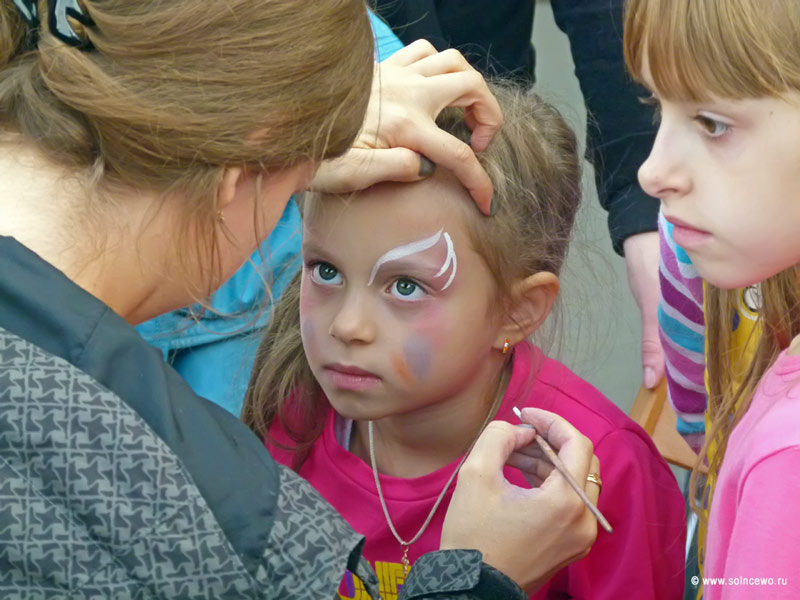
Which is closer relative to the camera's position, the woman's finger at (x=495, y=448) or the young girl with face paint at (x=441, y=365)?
the woman's finger at (x=495, y=448)

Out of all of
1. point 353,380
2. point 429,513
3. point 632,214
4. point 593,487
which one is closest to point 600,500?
point 593,487

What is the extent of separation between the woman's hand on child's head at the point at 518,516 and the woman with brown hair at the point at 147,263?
115 millimetres

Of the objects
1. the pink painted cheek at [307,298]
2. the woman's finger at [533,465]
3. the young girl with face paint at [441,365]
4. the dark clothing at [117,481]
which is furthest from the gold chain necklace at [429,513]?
the dark clothing at [117,481]

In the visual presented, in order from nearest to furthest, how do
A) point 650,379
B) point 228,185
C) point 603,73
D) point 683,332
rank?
point 228,185 → point 683,332 → point 650,379 → point 603,73

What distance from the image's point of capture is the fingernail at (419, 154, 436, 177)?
44.0 inches

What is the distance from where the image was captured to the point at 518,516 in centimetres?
102

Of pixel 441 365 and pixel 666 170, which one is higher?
pixel 666 170

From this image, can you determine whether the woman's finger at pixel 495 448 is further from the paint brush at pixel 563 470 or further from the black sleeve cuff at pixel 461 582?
the black sleeve cuff at pixel 461 582

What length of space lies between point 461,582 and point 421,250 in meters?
0.41

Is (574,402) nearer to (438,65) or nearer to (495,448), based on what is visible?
(495,448)

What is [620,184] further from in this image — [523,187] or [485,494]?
[485,494]

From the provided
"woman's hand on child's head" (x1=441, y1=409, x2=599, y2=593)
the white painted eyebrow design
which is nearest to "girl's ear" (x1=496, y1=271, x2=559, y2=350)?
the white painted eyebrow design

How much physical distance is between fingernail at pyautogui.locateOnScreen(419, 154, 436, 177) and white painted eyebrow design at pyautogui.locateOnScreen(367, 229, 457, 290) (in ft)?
0.23

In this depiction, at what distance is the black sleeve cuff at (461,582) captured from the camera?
88 centimetres
